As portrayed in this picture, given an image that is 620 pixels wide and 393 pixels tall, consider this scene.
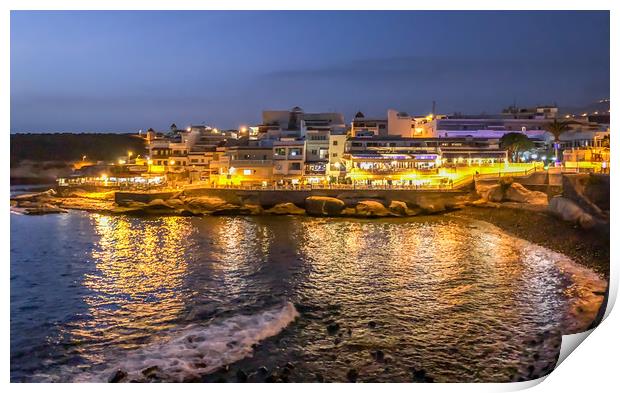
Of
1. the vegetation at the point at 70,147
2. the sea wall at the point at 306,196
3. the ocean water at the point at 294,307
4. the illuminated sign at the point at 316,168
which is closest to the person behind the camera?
the ocean water at the point at 294,307

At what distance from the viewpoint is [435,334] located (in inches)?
260

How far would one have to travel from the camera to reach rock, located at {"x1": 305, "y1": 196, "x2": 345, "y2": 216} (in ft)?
58.4

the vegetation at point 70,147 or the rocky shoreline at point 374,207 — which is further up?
the vegetation at point 70,147

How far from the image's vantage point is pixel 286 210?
18297 mm

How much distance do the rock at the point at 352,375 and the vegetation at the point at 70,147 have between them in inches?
1230

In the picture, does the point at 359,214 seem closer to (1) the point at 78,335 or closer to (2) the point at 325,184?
(2) the point at 325,184

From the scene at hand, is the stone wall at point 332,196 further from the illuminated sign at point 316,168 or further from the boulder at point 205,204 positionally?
the illuminated sign at point 316,168

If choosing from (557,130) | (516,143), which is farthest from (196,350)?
(557,130)

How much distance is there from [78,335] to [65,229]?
9.09m

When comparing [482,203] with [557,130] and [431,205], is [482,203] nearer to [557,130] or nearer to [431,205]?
[431,205]

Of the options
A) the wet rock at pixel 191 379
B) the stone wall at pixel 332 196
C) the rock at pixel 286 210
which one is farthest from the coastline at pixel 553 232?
the wet rock at pixel 191 379

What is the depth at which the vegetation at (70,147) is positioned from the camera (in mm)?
A: 32969

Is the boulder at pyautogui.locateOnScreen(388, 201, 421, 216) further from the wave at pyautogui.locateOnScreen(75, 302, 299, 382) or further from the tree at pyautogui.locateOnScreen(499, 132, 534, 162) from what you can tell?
the wave at pyautogui.locateOnScreen(75, 302, 299, 382)

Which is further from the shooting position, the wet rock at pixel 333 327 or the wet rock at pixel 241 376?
the wet rock at pixel 333 327
